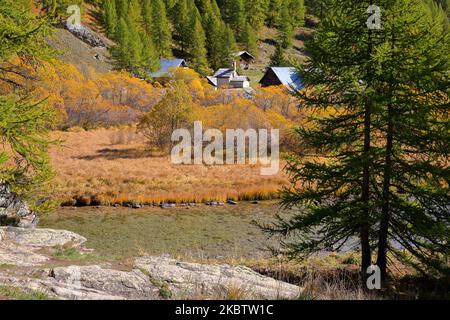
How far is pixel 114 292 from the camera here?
293 inches

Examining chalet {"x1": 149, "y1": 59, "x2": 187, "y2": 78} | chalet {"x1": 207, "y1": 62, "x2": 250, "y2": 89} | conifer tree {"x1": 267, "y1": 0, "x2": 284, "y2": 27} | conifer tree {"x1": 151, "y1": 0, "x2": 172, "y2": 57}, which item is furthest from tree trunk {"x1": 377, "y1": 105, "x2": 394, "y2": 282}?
conifer tree {"x1": 267, "y1": 0, "x2": 284, "y2": 27}

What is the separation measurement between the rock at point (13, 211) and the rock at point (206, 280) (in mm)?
7689

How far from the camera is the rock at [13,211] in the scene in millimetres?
15342

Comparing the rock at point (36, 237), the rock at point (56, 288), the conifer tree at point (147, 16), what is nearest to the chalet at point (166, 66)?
the conifer tree at point (147, 16)

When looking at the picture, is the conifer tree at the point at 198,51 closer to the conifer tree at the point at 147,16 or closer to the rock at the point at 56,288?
the conifer tree at the point at 147,16

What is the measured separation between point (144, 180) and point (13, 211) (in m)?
11.4

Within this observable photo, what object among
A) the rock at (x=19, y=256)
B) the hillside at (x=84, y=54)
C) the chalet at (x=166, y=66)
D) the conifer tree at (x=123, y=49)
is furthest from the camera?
the chalet at (x=166, y=66)

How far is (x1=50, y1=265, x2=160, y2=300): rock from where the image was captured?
750 centimetres

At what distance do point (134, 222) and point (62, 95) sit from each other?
2926cm

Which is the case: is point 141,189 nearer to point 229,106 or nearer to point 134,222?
point 134,222

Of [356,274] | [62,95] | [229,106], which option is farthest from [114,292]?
[62,95]

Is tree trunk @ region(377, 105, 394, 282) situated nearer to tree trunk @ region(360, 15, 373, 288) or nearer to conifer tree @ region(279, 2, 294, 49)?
tree trunk @ region(360, 15, 373, 288)

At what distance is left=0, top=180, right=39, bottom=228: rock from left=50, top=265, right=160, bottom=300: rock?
8.24m
